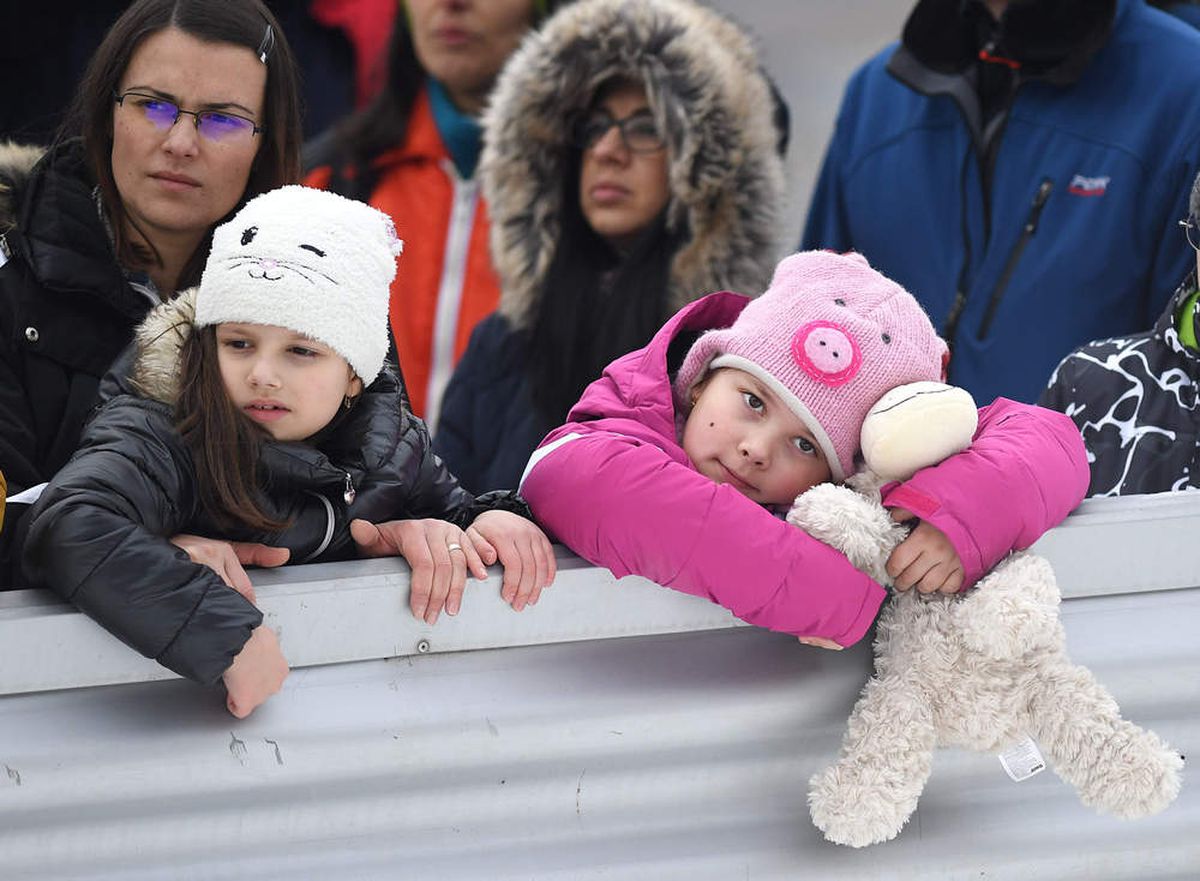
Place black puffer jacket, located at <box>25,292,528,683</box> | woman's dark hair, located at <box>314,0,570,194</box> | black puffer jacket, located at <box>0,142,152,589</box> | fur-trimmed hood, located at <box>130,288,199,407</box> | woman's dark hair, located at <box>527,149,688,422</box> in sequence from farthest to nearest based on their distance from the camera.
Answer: woman's dark hair, located at <box>314,0,570,194</box> < woman's dark hair, located at <box>527,149,688,422</box> < black puffer jacket, located at <box>0,142,152,589</box> < fur-trimmed hood, located at <box>130,288,199,407</box> < black puffer jacket, located at <box>25,292,528,683</box>

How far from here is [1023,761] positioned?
67.9 inches

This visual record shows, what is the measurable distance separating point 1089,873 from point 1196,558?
431mm

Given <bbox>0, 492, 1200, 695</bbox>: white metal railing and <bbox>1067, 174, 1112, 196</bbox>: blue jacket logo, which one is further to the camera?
<bbox>1067, 174, 1112, 196</bbox>: blue jacket logo

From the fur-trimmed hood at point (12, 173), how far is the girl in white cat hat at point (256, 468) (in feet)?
1.04

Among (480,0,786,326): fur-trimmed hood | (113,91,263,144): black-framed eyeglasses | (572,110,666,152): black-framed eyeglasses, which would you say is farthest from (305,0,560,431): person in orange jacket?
(113,91,263,144): black-framed eyeglasses

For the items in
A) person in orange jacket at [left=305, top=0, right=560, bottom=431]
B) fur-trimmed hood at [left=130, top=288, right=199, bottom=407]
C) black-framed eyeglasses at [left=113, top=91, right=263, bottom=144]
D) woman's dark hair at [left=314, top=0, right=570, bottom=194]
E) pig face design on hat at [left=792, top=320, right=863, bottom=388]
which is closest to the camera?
fur-trimmed hood at [left=130, top=288, right=199, bottom=407]

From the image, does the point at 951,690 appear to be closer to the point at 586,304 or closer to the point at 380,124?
the point at 586,304

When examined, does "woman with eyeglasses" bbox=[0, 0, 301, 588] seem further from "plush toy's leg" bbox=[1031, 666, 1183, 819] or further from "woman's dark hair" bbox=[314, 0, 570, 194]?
"woman's dark hair" bbox=[314, 0, 570, 194]

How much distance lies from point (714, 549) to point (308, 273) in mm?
618

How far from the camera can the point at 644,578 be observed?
1705mm

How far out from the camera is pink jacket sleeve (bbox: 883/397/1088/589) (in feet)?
5.49

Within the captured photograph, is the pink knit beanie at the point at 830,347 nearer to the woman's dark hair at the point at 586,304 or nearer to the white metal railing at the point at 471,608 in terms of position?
the white metal railing at the point at 471,608

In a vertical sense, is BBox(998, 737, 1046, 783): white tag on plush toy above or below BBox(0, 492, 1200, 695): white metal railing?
below

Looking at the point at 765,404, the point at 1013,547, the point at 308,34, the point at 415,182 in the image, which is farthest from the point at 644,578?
the point at 308,34
